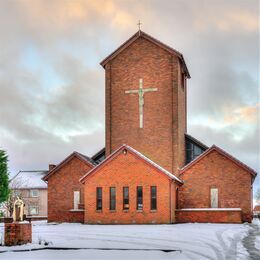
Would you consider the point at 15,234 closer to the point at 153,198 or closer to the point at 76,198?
the point at 153,198

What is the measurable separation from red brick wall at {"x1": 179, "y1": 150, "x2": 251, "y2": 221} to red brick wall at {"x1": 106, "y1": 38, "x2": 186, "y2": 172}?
2.44 meters

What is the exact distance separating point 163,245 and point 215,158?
24948 millimetres

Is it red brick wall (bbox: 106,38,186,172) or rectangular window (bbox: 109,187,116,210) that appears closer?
rectangular window (bbox: 109,187,116,210)

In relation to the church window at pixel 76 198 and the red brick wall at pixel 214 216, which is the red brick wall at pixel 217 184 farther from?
the church window at pixel 76 198

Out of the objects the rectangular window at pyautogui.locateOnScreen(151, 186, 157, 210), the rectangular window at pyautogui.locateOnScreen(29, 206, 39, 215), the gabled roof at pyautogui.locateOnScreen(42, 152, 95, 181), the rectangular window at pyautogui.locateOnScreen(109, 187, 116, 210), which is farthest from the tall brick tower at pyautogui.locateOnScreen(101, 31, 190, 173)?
the rectangular window at pyautogui.locateOnScreen(29, 206, 39, 215)

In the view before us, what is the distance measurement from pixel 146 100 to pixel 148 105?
0.52 m

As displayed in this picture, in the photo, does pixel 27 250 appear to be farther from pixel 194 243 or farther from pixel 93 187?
pixel 93 187

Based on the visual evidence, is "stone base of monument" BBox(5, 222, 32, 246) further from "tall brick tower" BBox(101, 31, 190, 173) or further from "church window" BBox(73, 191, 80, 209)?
"church window" BBox(73, 191, 80, 209)

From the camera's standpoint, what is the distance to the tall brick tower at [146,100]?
161 feet

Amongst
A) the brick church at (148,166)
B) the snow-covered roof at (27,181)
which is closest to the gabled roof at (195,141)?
the brick church at (148,166)

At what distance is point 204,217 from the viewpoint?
43656mm

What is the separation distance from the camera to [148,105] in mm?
49531

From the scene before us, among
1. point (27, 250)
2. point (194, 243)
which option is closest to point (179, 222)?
point (194, 243)

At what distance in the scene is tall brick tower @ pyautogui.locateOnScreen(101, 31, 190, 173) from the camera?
4894 cm
